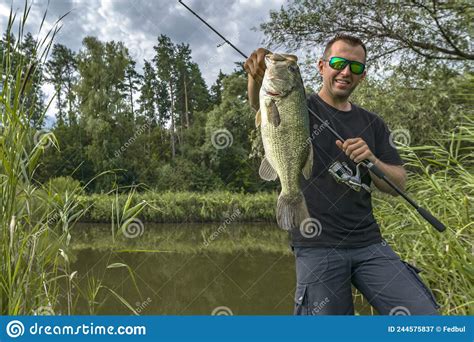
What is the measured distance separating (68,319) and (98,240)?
11.3 meters

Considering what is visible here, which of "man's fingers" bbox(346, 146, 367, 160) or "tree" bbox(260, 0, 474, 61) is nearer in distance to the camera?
"man's fingers" bbox(346, 146, 367, 160)

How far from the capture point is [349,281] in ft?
6.60

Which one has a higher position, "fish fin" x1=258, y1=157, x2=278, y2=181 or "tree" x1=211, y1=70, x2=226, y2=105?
"tree" x1=211, y1=70, x2=226, y2=105

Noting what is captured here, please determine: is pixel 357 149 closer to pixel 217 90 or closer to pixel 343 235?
pixel 343 235

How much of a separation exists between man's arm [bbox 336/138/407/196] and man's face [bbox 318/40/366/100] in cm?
35

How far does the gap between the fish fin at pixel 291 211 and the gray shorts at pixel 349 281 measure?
18cm

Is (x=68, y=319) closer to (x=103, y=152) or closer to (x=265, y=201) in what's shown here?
(x=265, y=201)

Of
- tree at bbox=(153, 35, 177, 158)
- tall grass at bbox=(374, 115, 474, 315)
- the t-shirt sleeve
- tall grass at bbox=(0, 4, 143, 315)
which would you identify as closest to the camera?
tall grass at bbox=(0, 4, 143, 315)

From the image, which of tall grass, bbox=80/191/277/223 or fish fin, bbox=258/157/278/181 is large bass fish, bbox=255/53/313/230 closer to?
fish fin, bbox=258/157/278/181

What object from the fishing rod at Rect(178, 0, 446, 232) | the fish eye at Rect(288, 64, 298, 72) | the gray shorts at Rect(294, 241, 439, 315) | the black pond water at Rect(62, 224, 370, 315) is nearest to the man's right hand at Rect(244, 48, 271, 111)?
the fish eye at Rect(288, 64, 298, 72)

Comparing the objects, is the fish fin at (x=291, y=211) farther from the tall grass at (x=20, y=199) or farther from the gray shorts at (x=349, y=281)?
the tall grass at (x=20, y=199)

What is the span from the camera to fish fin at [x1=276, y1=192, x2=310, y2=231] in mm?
1900

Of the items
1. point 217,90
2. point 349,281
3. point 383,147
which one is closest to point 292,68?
point 383,147

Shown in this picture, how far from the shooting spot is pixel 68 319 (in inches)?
79.2
